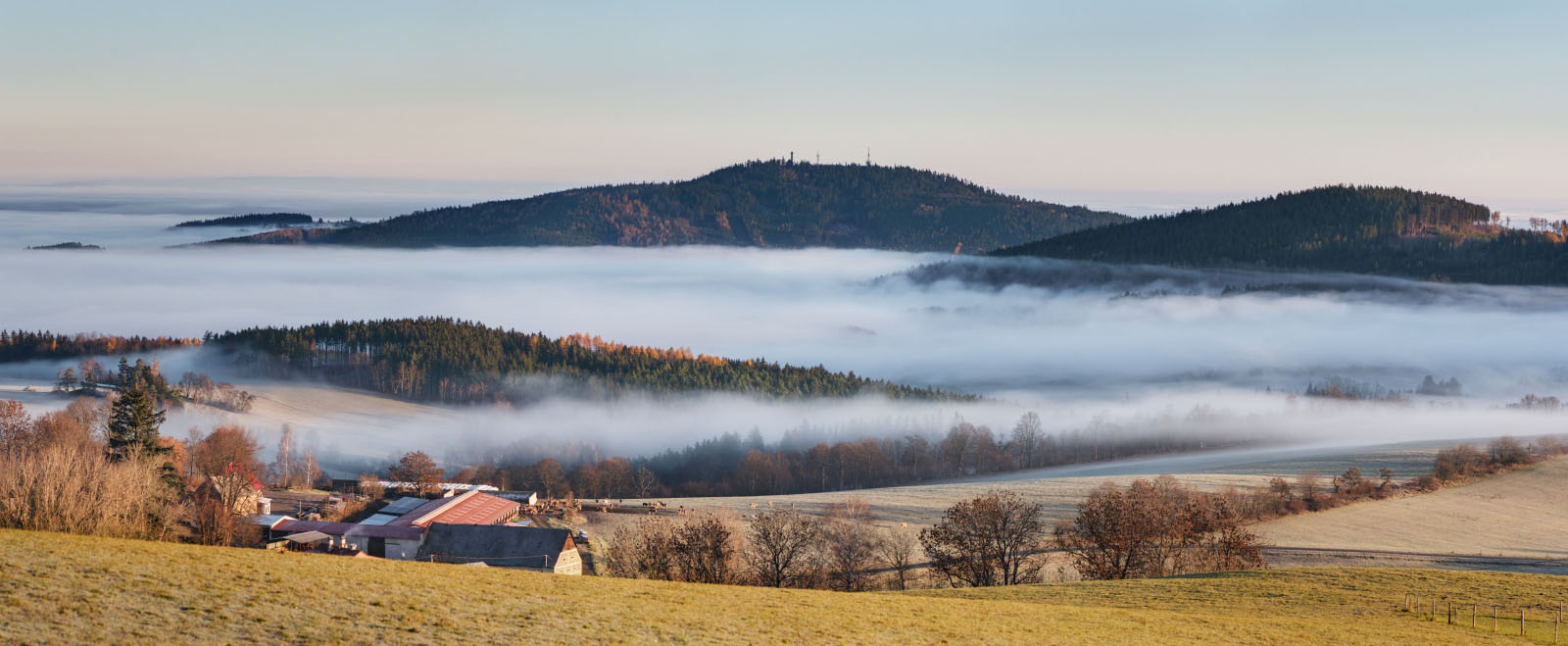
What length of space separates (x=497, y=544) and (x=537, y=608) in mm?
40170

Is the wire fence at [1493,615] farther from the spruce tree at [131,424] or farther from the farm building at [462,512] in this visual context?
the spruce tree at [131,424]

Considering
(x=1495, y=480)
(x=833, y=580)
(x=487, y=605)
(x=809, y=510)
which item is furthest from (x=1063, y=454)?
(x=487, y=605)

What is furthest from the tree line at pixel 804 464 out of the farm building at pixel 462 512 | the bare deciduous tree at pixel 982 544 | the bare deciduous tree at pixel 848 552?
the bare deciduous tree at pixel 982 544

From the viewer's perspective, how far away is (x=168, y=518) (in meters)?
56.0

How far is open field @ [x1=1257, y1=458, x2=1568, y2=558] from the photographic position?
277ft

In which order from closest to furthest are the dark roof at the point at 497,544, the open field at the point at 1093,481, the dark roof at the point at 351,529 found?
the dark roof at the point at 497,544 → the dark roof at the point at 351,529 → the open field at the point at 1093,481

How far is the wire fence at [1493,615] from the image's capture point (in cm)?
4075

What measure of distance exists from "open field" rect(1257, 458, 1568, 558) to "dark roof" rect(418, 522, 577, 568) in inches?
1967

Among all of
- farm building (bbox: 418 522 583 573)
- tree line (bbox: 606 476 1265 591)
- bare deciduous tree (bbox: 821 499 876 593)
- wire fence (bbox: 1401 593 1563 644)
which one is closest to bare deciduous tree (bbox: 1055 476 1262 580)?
tree line (bbox: 606 476 1265 591)

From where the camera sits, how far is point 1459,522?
94250 millimetres

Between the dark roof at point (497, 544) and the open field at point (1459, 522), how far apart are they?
4997 cm

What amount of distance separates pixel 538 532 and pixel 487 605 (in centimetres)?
3920

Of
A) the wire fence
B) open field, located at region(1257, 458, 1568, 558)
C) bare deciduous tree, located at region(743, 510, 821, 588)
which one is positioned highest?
the wire fence

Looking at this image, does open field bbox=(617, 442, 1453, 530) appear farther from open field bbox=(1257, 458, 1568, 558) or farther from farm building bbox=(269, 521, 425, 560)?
farm building bbox=(269, 521, 425, 560)
